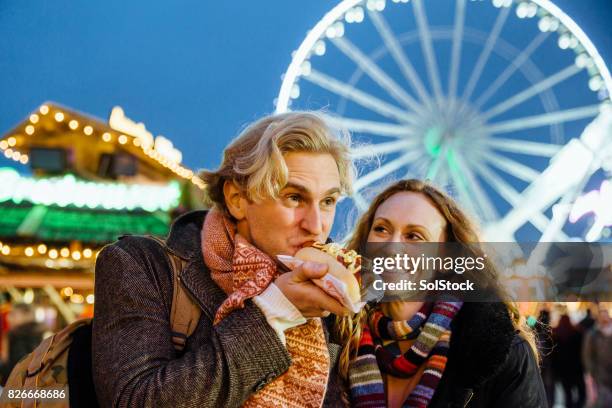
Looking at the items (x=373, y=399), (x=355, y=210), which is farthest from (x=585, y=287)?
(x=373, y=399)

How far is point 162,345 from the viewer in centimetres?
178

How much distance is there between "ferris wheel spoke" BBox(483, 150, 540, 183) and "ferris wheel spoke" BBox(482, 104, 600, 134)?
430 mm

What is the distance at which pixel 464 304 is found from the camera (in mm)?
2467

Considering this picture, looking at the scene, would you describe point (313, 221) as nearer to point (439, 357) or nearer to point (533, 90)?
point (439, 357)

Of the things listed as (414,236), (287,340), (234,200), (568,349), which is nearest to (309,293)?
(287,340)

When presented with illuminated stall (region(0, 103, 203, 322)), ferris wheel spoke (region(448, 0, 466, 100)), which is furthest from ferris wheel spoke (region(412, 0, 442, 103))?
illuminated stall (region(0, 103, 203, 322))

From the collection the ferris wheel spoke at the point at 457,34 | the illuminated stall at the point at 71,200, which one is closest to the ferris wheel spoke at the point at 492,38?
the ferris wheel spoke at the point at 457,34

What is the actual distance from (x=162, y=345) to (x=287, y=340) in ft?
1.00

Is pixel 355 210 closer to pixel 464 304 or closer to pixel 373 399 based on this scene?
pixel 464 304

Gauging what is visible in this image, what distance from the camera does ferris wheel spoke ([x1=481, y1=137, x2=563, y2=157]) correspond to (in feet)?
39.2

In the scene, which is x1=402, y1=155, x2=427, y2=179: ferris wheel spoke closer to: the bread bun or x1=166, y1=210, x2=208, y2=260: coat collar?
x1=166, y1=210, x2=208, y2=260: coat collar

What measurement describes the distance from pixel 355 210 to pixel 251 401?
145 centimetres

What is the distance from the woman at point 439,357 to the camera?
7.33 ft

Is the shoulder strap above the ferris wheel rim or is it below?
below
